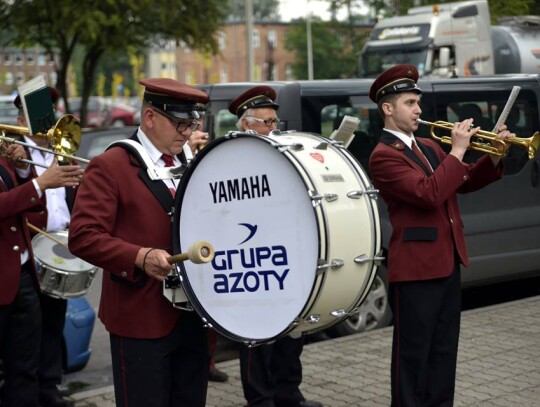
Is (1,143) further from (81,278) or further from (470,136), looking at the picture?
(470,136)

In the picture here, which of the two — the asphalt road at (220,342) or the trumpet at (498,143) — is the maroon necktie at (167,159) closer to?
the trumpet at (498,143)

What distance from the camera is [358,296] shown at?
415cm

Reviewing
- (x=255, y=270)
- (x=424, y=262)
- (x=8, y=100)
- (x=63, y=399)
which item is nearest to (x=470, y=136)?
(x=424, y=262)

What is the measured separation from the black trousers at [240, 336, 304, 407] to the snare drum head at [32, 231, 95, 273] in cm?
111

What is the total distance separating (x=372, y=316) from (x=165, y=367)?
4.72 meters

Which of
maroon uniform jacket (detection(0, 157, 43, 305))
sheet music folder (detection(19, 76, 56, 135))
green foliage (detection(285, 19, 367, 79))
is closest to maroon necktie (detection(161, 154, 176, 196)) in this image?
sheet music folder (detection(19, 76, 56, 135))

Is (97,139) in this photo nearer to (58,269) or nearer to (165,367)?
(58,269)

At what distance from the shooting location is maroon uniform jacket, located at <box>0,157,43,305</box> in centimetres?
528

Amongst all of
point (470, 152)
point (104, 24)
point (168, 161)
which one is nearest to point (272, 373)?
point (168, 161)

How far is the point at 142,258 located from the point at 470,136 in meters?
1.84

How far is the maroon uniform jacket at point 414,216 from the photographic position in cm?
508

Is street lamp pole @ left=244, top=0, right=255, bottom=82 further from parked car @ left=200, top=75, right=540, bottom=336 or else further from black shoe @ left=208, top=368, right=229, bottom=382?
black shoe @ left=208, top=368, right=229, bottom=382

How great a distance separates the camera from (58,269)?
19.9ft

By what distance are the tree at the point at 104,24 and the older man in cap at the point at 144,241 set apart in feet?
50.1
